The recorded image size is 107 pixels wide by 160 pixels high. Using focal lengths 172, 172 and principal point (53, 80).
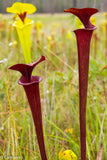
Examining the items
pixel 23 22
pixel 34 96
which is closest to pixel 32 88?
pixel 34 96

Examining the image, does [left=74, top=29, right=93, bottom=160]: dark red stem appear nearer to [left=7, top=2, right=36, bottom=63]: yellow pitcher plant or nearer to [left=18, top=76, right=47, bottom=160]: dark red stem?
[left=18, top=76, right=47, bottom=160]: dark red stem

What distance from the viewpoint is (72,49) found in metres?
2.98

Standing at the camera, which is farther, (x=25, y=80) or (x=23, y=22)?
(x=23, y=22)

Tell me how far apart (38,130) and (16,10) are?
21.5 inches

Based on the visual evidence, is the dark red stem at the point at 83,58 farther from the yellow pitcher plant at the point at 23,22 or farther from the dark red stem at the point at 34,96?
the yellow pitcher plant at the point at 23,22

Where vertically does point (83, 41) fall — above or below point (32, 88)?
above

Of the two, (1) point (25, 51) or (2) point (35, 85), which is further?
(1) point (25, 51)

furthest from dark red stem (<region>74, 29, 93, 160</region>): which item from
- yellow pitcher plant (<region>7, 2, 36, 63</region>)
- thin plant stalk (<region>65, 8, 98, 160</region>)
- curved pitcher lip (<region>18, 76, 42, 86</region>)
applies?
yellow pitcher plant (<region>7, 2, 36, 63</region>)

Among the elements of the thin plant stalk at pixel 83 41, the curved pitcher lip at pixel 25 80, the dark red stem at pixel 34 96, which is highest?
the thin plant stalk at pixel 83 41

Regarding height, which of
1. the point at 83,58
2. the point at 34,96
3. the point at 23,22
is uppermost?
the point at 23,22

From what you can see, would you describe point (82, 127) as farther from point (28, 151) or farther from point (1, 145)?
point (1, 145)

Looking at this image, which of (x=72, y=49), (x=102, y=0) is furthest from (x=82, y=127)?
(x=72, y=49)

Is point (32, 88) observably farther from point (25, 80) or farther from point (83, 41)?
point (83, 41)

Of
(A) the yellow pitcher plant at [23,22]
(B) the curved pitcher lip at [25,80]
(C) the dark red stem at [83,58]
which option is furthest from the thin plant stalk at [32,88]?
(A) the yellow pitcher plant at [23,22]
